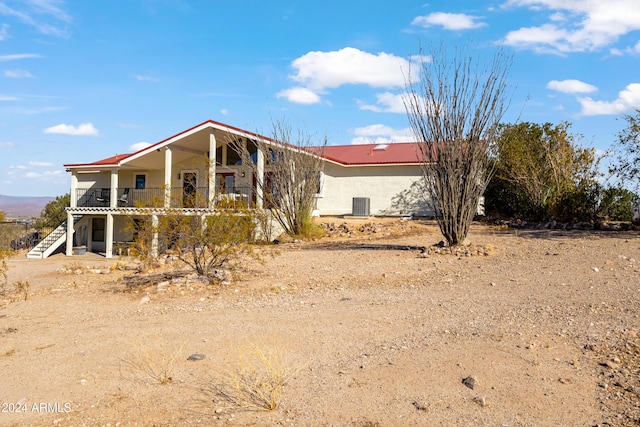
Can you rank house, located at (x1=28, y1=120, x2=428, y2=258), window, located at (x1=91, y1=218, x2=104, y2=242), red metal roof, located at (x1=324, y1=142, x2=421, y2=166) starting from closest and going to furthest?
1. house, located at (x1=28, y1=120, x2=428, y2=258)
2. red metal roof, located at (x1=324, y1=142, x2=421, y2=166)
3. window, located at (x1=91, y1=218, x2=104, y2=242)

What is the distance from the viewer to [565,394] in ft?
19.1

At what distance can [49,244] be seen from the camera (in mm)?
27969

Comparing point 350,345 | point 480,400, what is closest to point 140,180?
point 350,345

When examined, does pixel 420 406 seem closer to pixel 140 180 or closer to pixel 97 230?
pixel 140 180

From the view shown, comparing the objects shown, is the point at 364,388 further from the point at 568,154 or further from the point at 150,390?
the point at 568,154

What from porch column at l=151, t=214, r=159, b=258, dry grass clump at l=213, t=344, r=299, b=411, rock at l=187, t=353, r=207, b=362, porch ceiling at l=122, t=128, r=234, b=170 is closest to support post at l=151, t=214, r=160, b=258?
porch column at l=151, t=214, r=159, b=258

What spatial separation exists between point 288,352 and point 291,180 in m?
14.9

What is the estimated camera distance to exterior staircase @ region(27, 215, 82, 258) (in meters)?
27.3

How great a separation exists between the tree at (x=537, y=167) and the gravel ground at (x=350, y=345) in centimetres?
1041

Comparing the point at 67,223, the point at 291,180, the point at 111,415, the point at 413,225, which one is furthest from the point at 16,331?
the point at 67,223

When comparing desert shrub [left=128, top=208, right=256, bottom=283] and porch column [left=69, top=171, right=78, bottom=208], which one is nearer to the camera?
desert shrub [left=128, top=208, right=256, bottom=283]

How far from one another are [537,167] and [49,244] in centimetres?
2324

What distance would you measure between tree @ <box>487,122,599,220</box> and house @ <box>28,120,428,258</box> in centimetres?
414

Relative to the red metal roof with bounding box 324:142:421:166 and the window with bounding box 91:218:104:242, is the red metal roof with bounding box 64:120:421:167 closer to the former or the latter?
the red metal roof with bounding box 324:142:421:166
